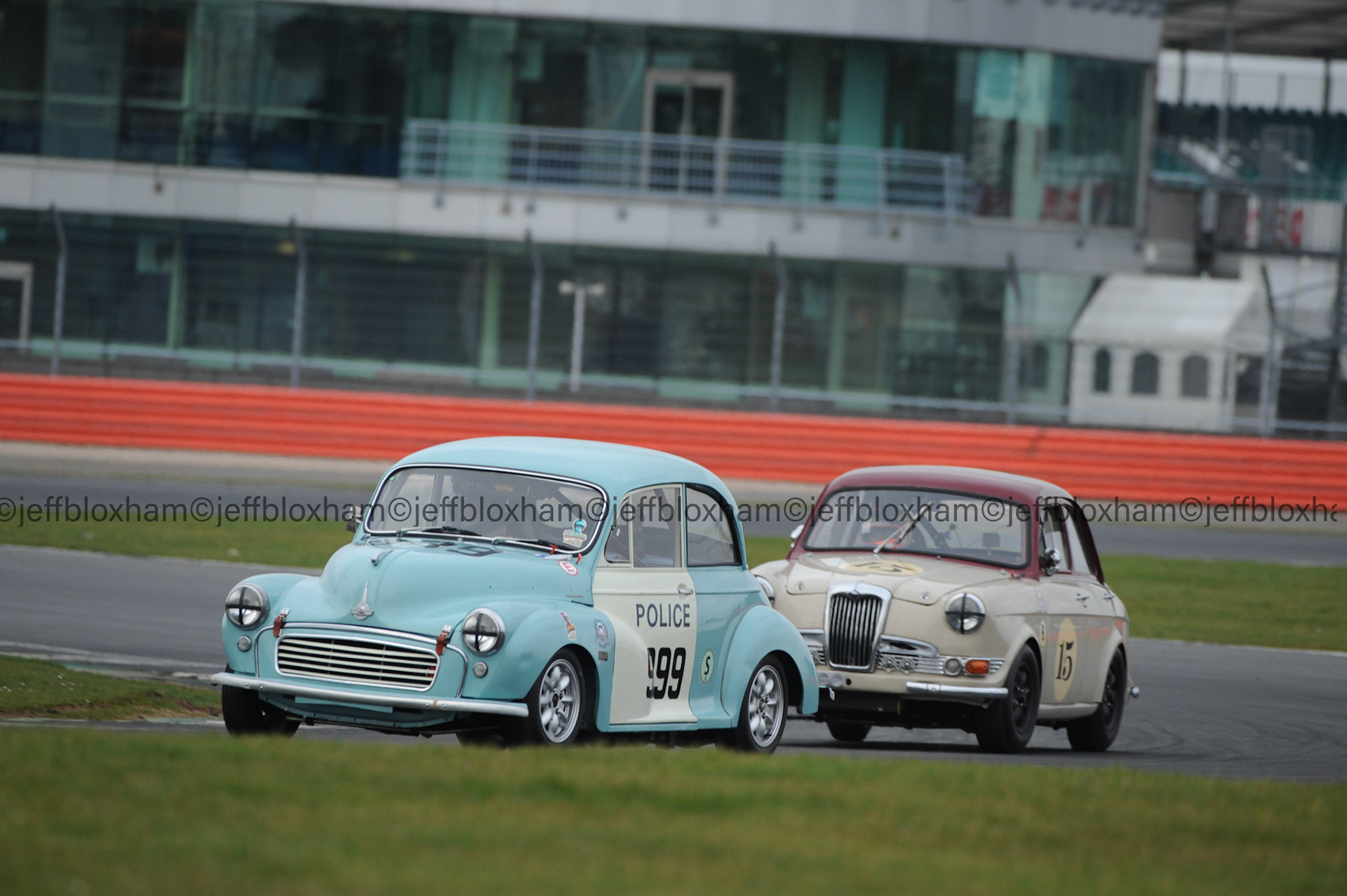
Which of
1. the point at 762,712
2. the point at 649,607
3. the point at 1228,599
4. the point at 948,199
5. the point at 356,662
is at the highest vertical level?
the point at 948,199

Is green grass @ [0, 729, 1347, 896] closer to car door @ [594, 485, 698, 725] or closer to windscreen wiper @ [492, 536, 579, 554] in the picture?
car door @ [594, 485, 698, 725]

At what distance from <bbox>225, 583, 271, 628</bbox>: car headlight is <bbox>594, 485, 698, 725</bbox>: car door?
1604 mm

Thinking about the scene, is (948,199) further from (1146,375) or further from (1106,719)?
(1106,719)

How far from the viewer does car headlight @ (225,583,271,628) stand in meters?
8.43

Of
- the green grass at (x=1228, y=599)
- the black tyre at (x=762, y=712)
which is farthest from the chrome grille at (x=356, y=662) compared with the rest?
the green grass at (x=1228, y=599)

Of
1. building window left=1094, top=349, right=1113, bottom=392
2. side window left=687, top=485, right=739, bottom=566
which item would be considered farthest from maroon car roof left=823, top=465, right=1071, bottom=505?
building window left=1094, top=349, right=1113, bottom=392

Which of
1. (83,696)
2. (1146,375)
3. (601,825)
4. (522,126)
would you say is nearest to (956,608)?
(601,825)

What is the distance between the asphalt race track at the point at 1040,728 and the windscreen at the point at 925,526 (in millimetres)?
1266

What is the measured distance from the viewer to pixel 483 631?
26.3 feet

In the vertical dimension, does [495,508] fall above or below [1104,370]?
below

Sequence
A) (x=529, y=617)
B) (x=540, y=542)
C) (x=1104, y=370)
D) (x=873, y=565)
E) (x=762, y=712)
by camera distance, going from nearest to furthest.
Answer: (x=529, y=617), (x=540, y=542), (x=762, y=712), (x=873, y=565), (x=1104, y=370)

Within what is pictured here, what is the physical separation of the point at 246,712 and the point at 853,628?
3855 mm

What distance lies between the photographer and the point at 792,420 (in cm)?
2450

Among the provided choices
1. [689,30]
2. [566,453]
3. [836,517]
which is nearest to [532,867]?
[566,453]
